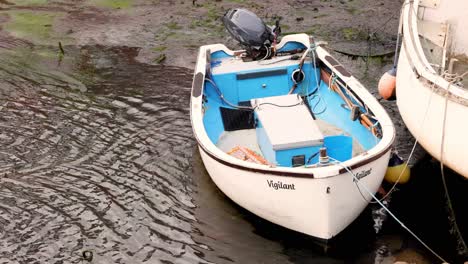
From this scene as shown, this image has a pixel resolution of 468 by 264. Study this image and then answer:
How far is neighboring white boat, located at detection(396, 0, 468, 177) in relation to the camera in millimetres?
6297

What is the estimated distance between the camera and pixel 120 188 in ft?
26.5

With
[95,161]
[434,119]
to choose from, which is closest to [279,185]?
[434,119]

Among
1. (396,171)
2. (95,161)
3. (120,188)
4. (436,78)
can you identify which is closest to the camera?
(436,78)

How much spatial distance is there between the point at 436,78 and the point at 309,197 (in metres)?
2.03

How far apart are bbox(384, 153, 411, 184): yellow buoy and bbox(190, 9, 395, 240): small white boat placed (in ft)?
1.27

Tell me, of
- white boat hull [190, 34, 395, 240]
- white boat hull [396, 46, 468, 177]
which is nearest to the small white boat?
white boat hull [190, 34, 395, 240]

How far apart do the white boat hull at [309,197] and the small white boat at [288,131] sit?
0.01 metres

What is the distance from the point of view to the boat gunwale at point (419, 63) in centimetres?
626

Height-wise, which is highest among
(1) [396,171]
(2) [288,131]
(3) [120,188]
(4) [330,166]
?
(4) [330,166]

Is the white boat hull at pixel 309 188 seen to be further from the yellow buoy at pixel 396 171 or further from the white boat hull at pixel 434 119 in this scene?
the yellow buoy at pixel 396 171

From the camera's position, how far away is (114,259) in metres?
6.68

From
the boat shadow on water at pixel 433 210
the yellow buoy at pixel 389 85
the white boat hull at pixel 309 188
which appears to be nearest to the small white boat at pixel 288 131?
the white boat hull at pixel 309 188

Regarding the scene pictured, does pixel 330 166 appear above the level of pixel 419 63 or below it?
below

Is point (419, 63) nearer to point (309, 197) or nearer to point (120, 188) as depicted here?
point (309, 197)
